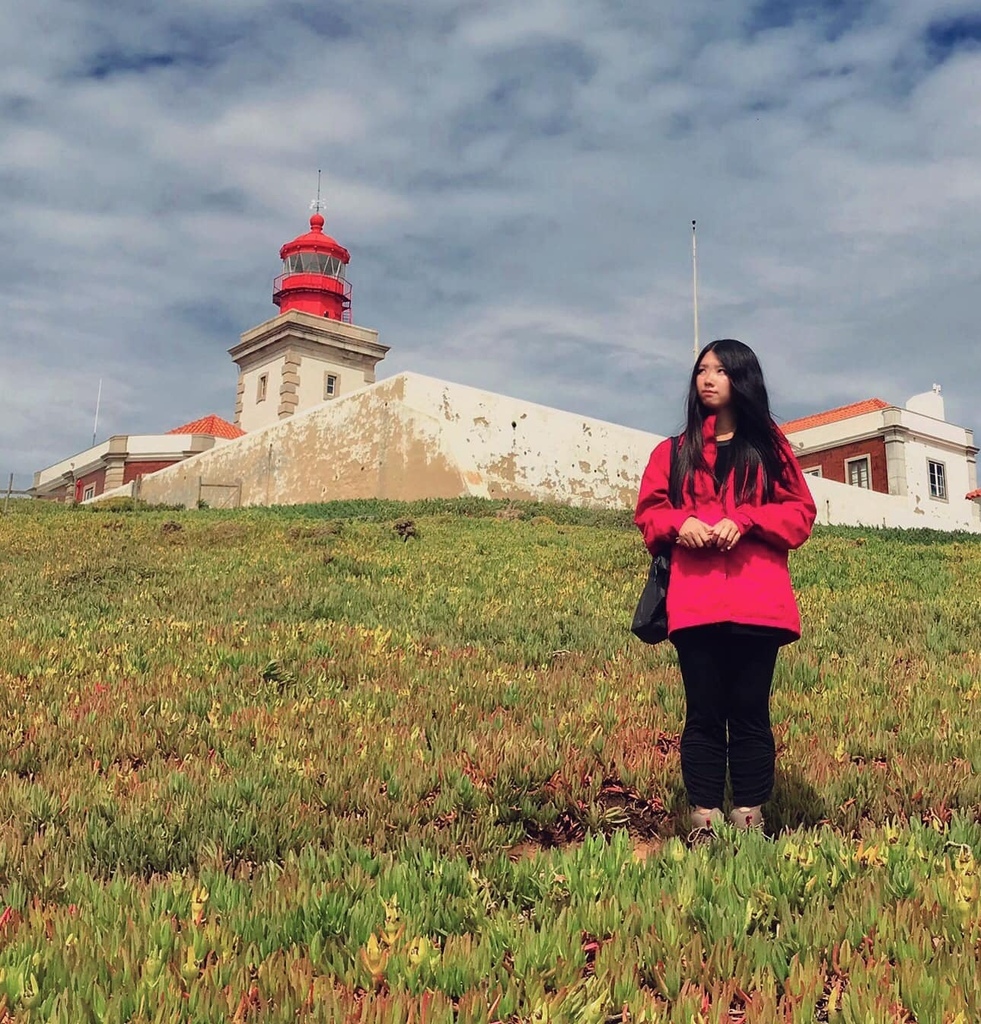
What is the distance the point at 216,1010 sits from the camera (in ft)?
7.14

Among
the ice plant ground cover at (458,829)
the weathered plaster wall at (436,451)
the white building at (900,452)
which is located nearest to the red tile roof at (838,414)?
the white building at (900,452)

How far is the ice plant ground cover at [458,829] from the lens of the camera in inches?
91.4

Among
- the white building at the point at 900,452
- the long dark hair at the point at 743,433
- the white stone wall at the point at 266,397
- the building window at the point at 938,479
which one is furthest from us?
the white stone wall at the point at 266,397

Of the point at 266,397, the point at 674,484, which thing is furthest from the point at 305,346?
the point at 674,484

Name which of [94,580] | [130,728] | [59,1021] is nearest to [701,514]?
[59,1021]

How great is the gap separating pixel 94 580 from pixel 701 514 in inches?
383

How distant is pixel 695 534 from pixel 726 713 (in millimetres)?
772

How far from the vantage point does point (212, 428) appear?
46375 mm

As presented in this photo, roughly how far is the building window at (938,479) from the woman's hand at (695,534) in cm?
4338

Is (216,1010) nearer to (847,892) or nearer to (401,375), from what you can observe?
(847,892)

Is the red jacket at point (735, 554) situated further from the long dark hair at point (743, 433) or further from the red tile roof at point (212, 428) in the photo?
the red tile roof at point (212, 428)

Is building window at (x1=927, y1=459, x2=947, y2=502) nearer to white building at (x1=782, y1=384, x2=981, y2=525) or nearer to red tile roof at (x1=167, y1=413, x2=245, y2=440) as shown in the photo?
white building at (x1=782, y1=384, x2=981, y2=525)

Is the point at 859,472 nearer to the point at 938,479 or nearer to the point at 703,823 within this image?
the point at 938,479

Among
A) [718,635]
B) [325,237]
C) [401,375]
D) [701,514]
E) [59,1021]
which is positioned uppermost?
[325,237]
